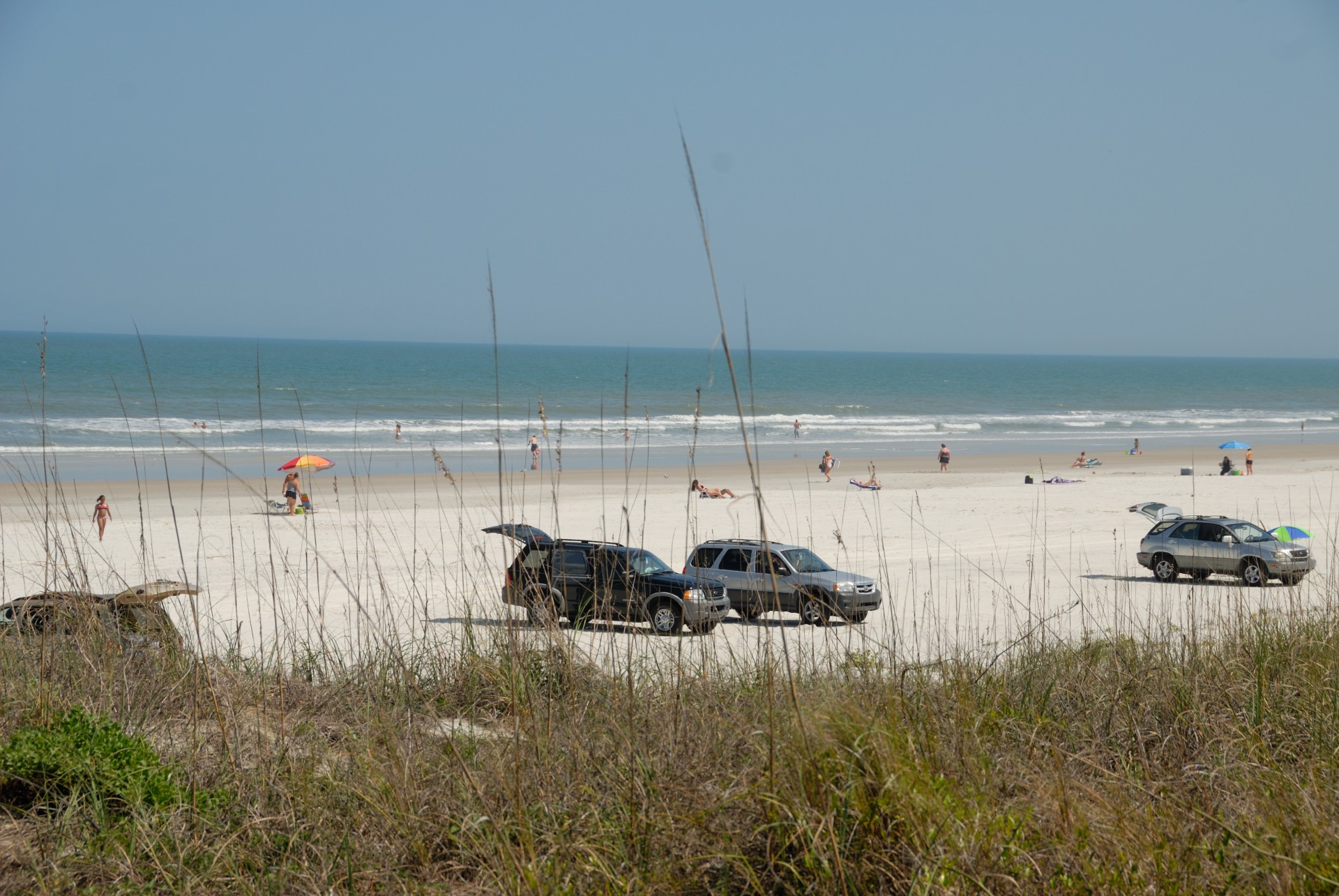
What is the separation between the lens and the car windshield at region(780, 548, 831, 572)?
12.3 metres

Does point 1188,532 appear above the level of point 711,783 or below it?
below

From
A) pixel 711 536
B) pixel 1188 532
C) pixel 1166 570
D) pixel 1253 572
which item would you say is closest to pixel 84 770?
pixel 1166 570

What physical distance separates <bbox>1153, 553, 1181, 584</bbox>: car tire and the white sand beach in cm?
30

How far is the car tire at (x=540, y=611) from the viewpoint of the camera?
4.07 m

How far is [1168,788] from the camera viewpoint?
317 centimetres

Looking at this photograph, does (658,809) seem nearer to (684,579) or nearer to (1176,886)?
(1176,886)

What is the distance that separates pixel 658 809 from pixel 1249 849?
161cm

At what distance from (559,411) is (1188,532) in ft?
170

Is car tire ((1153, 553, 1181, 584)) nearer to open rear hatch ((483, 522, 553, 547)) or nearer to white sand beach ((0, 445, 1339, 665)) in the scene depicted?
white sand beach ((0, 445, 1339, 665))

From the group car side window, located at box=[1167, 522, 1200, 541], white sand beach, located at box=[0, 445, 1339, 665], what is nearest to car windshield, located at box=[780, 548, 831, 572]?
white sand beach, located at box=[0, 445, 1339, 665]

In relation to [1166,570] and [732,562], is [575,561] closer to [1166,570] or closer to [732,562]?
[732,562]

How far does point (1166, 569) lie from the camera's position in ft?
53.2

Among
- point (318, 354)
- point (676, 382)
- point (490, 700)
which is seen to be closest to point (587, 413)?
point (676, 382)

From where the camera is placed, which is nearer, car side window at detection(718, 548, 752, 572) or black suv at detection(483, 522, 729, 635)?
black suv at detection(483, 522, 729, 635)
